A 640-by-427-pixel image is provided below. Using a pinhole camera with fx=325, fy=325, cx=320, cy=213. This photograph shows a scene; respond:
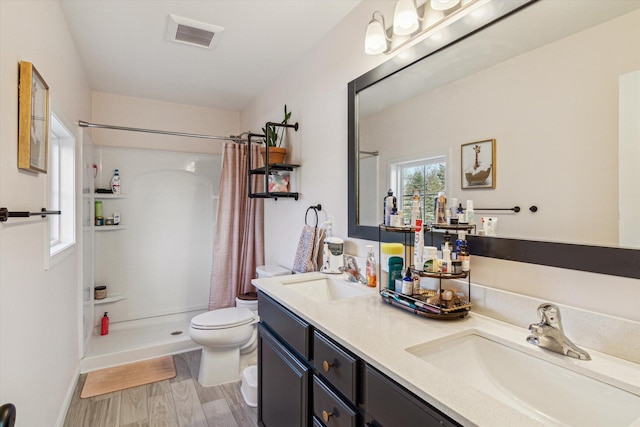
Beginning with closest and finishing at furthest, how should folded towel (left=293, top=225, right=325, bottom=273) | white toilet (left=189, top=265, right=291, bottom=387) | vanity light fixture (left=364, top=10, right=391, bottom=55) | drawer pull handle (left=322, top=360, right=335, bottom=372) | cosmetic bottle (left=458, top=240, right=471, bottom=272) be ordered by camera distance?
drawer pull handle (left=322, top=360, right=335, bottom=372), cosmetic bottle (left=458, top=240, right=471, bottom=272), vanity light fixture (left=364, top=10, right=391, bottom=55), folded towel (left=293, top=225, right=325, bottom=273), white toilet (left=189, top=265, right=291, bottom=387)

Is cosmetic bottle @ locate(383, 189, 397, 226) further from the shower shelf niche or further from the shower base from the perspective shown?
the shower shelf niche

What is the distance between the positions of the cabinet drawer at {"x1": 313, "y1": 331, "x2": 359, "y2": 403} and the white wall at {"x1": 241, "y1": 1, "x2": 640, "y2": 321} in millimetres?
592

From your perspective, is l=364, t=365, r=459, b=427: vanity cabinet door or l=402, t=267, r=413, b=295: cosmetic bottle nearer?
l=364, t=365, r=459, b=427: vanity cabinet door

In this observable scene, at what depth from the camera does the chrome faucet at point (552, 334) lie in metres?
0.85

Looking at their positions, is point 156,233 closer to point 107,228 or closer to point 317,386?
point 107,228

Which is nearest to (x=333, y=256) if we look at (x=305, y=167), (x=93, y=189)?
(x=305, y=167)

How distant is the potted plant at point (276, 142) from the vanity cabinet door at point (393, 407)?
A: 1897mm

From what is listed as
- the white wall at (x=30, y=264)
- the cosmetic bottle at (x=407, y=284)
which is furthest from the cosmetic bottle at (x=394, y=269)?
the white wall at (x=30, y=264)

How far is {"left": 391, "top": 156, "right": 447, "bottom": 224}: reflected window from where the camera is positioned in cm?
133

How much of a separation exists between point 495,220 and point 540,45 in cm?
57

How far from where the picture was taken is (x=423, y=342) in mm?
935

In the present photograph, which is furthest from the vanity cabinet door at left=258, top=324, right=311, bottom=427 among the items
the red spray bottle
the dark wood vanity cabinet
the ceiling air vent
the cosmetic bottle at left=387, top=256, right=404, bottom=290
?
the red spray bottle

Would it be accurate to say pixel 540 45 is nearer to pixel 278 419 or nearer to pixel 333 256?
pixel 333 256

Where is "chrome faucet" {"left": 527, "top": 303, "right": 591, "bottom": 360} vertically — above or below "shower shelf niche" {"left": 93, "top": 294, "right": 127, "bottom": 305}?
above
